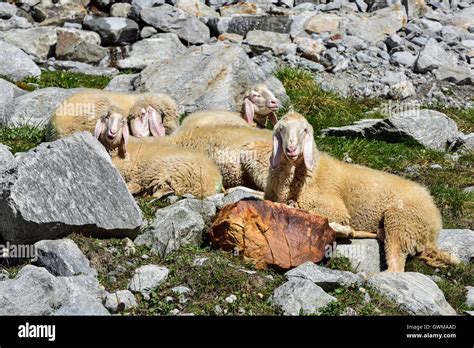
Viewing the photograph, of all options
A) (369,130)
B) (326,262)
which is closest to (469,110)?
(369,130)

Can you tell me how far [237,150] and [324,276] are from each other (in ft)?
12.7

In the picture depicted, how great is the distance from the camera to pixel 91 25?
24.9m

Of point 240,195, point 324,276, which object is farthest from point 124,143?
point 324,276

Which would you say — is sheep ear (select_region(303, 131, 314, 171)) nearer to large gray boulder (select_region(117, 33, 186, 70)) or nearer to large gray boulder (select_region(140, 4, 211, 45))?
large gray boulder (select_region(117, 33, 186, 70))

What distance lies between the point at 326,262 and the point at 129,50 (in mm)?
14692

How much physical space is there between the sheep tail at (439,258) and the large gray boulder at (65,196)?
11.0 ft

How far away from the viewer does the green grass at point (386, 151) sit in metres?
13.0

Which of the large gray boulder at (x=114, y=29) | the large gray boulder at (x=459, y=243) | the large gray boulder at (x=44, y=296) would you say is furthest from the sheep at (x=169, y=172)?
the large gray boulder at (x=114, y=29)

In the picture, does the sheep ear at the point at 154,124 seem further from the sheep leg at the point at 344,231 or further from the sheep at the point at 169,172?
the sheep leg at the point at 344,231

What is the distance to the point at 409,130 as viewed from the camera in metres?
16.1

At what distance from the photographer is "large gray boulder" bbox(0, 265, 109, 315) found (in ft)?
26.3

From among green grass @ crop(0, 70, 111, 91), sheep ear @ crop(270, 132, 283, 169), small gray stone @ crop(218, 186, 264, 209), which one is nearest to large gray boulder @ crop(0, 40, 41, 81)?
green grass @ crop(0, 70, 111, 91)

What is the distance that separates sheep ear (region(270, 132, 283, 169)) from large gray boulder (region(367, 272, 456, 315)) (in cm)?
216
